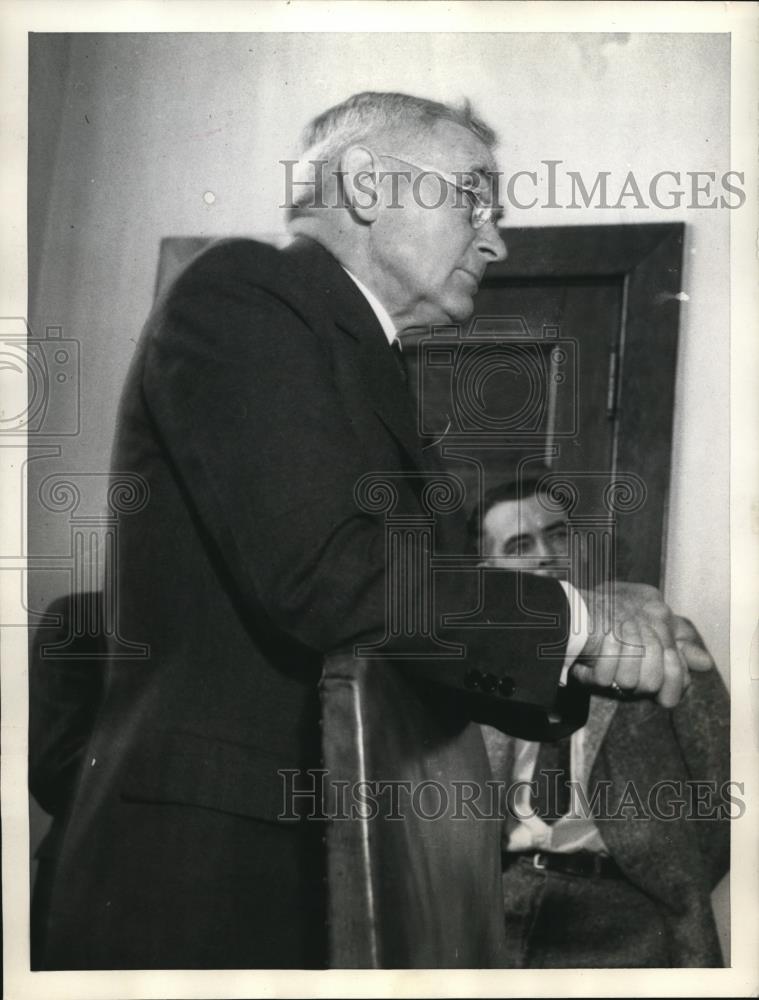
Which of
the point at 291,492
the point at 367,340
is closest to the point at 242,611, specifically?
the point at 291,492

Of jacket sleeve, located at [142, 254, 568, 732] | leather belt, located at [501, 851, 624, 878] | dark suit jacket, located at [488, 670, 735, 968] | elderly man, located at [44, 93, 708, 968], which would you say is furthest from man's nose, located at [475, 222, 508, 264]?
leather belt, located at [501, 851, 624, 878]

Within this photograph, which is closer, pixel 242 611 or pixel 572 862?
pixel 242 611

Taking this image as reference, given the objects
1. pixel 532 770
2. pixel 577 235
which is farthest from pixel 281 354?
pixel 532 770

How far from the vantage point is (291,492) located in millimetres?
1497

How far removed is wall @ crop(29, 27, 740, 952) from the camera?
5.26 ft

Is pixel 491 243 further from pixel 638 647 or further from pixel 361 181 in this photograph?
pixel 638 647

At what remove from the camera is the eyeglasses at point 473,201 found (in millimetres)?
1606

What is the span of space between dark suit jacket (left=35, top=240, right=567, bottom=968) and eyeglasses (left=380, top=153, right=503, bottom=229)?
0.20m

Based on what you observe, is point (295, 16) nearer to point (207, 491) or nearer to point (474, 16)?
point (474, 16)

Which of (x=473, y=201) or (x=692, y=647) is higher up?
(x=473, y=201)

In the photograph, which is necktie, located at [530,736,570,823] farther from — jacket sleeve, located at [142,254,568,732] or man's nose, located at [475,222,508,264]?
man's nose, located at [475,222,508,264]

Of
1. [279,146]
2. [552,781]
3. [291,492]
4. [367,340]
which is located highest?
[279,146]

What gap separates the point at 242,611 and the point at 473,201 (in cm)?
70

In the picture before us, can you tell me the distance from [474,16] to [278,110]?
33 centimetres
